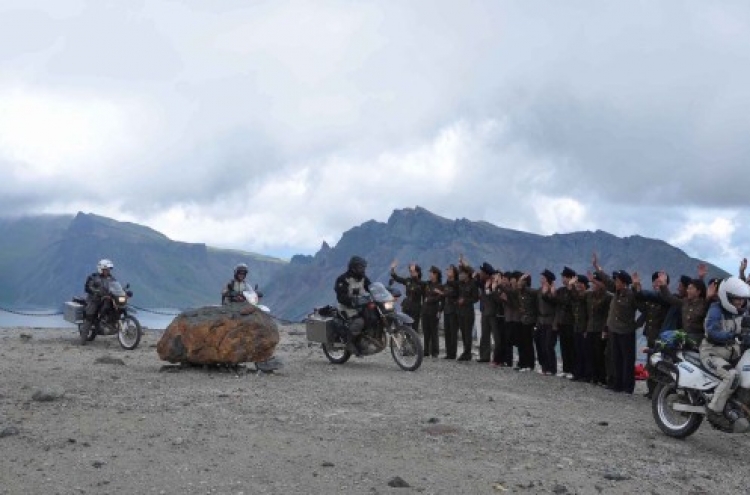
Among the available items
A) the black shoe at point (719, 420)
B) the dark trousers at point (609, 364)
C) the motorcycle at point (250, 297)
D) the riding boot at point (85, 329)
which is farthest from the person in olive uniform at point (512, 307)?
Result: the riding boot at point (85, 329)

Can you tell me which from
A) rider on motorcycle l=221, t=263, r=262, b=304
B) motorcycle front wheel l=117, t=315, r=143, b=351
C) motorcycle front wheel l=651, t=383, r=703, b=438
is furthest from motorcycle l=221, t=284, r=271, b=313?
motorcycle front wheel l=651, t=383, r=703, b=438

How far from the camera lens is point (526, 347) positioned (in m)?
17.1

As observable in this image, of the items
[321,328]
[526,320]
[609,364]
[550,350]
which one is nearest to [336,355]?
[321,328]

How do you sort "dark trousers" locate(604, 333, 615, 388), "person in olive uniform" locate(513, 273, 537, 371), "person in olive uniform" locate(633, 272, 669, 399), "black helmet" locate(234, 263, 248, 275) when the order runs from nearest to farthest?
"person in olive uniform" locate(633, 272, 669, 399) < "dark trousers" locate(604, 333, 615, 388) < "person in olive uniform" locate(513, 273, 537, 371) < "black helmet" locate(234, 263, 248, 275)

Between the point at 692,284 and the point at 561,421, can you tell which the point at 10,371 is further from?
the point at 692,284

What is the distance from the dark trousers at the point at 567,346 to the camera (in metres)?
15.8

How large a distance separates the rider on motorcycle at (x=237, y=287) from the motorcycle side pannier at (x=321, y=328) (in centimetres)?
189

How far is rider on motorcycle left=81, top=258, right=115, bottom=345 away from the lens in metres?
18.8

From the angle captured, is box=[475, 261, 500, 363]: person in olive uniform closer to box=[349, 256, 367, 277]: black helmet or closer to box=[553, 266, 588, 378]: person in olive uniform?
box=[553, 266, 588, 378]: person in olive uniform

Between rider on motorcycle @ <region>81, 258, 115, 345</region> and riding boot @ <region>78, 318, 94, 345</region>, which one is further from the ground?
rider on motorcycle @ <region>81, 258, 115, 345</region>

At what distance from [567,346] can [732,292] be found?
22.7 feet

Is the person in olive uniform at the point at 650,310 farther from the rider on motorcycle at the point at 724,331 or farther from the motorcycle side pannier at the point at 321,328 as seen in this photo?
the motorcycle side pannier at the point at 321,328

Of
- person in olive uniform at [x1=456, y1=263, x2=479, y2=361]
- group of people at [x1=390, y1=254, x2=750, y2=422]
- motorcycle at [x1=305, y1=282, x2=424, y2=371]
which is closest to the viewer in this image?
group of people at [x1=390, y1=254, x2=750, y2=422]

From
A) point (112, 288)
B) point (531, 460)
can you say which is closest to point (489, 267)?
point (112, 288)
